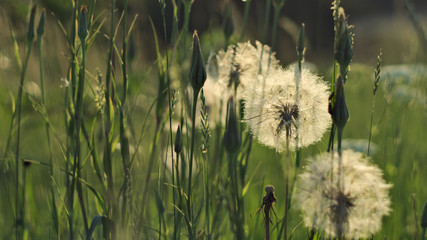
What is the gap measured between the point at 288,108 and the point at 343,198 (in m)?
0.25

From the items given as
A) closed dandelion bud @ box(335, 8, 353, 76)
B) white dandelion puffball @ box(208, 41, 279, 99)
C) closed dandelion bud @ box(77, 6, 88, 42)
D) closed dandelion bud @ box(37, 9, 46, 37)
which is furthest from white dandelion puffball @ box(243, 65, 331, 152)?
closed dandelion bud @ box(37, 9, 46, 37)

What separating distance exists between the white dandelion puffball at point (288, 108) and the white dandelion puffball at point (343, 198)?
0.14 metres

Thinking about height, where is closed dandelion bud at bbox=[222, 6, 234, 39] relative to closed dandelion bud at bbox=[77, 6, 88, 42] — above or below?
above

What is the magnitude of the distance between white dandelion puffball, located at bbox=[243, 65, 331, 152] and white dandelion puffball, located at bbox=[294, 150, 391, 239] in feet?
0.46

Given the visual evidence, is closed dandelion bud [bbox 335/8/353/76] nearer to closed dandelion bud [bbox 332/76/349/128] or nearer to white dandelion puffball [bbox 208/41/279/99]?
closed dandelion bud [bbox 332/76/349/128]

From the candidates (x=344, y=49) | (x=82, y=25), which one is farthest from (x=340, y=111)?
(x=82, y=25)

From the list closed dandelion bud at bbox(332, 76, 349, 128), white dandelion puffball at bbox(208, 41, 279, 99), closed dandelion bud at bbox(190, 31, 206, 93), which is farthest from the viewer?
white dandelion puffball at bbox(208, 41, 279, 99)

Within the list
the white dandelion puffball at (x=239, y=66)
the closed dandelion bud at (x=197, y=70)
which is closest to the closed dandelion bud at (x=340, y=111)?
the closed dandelion bud at (x=197, y=70)

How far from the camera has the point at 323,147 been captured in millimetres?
2275

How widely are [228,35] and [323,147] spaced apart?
3.32ft

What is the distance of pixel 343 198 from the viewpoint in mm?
890

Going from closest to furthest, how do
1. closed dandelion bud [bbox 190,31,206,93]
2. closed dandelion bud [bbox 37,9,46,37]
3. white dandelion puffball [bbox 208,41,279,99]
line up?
closed dandelion bud [bbox 190,31,206,93], closed dandelion bud [bbox 37,9,46,37], white dandelion puffball [bbox 208,41,279,99]

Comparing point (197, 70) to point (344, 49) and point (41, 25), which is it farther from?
point (41, 25)

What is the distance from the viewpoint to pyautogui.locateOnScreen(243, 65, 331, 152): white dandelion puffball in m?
1.04
